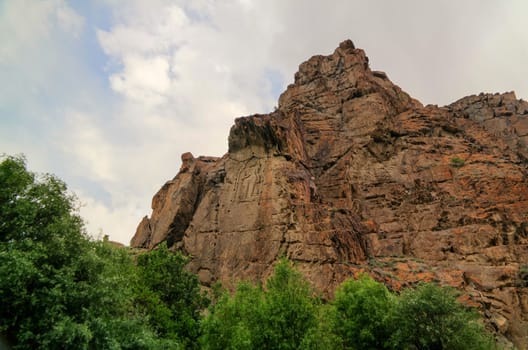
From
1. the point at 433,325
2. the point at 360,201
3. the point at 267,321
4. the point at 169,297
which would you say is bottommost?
the point at 267,321

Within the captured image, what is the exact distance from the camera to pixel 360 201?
59875mm

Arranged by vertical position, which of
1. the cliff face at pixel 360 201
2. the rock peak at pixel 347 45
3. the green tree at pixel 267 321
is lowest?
the green tree at pixel 267 321

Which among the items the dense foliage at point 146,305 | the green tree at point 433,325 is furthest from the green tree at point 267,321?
the green tree at point 433,325

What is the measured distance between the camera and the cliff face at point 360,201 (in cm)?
4169

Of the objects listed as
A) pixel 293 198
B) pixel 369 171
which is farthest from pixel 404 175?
pixel 293 198

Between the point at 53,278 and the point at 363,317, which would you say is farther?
the point at 363,317

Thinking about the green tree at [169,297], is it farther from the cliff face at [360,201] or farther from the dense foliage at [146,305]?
the cliff face at [360,201]

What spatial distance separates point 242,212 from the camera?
4684cm

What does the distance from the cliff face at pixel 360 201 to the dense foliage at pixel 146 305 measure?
12082 millimetres

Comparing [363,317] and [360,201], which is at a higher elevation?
[360,201]

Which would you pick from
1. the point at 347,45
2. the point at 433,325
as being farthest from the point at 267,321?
the point at 347,45

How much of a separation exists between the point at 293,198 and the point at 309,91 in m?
41.6

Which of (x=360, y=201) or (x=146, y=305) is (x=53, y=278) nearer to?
(x=146, y=305)

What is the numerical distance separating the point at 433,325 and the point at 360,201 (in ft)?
120
